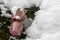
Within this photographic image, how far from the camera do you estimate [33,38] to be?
258 centimetres

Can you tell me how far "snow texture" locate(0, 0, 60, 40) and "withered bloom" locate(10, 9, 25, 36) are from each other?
0.40 ft

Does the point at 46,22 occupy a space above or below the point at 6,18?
below

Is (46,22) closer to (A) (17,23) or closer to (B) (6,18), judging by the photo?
(A) (17,23)

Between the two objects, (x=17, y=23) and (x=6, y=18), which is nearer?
(x=17, y=23)

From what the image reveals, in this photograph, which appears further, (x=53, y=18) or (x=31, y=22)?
(x=31, y=22)

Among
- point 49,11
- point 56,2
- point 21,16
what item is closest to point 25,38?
point 21,16

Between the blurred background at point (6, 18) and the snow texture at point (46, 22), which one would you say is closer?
the snow texture at point (46, 22)

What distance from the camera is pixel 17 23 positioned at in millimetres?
2637

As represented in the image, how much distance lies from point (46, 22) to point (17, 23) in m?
0.35

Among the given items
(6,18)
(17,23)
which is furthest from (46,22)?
(6,18)

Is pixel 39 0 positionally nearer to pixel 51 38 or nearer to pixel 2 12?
pixel 2 12

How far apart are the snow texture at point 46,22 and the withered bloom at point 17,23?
0.40 ft

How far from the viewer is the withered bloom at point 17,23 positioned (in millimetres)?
2562

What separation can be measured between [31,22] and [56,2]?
439 millimetres
